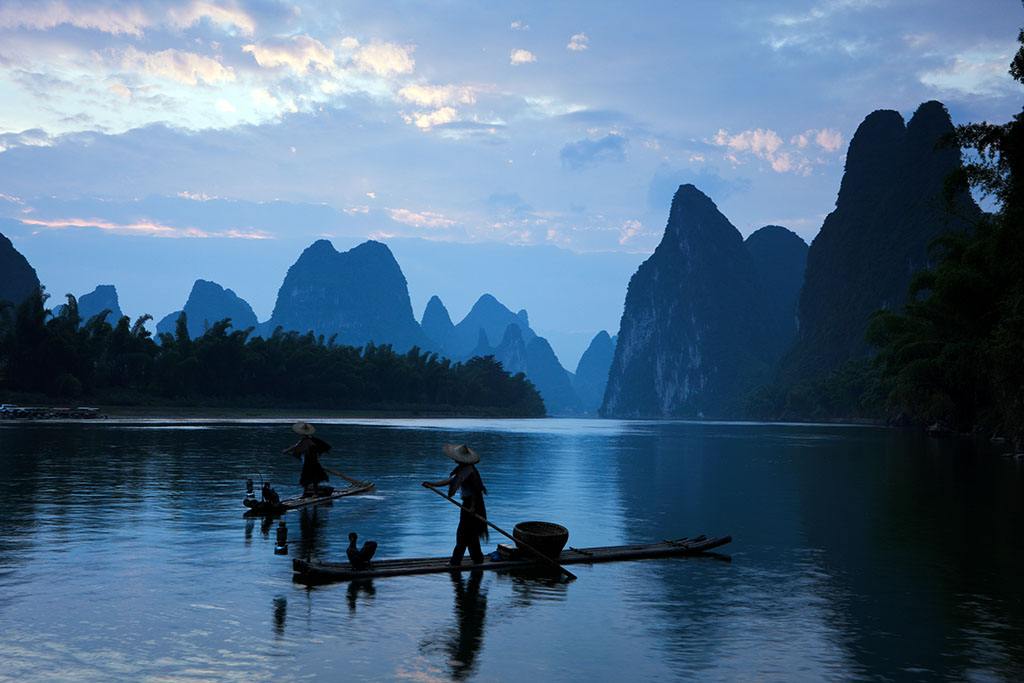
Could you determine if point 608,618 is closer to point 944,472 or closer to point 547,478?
point 547,478

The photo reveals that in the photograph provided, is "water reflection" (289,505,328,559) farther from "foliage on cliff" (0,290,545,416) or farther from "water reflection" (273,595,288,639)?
"foliage on cliff" (0,290,545,416)

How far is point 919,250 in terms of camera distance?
7712 inches

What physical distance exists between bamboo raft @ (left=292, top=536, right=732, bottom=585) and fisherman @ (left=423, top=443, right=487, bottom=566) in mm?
255

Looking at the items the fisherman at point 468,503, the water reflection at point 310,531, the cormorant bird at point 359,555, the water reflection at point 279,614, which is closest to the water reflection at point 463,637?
the fisherman at point 468,503

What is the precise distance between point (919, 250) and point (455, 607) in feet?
670

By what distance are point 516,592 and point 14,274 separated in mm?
202110

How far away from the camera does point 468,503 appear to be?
1566 cm

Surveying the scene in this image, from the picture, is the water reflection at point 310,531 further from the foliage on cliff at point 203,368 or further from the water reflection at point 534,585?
the foliage on cliff at point 203,368

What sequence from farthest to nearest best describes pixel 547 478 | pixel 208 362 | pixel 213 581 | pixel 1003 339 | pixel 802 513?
pixel 208 362, pixel 1003 339, pixel 547 478, pixel 802 513, pixel 213 581

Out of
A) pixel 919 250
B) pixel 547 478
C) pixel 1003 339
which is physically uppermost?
pixel 919 250

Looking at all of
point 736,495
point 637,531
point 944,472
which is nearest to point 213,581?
point 637,531

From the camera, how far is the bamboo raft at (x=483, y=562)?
1410 cm

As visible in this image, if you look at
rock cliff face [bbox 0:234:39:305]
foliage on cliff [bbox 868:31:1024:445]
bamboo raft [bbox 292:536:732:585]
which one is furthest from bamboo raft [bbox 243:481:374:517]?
rock cliff face [bbox 0:234:39:305]

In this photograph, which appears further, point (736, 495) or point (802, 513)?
point (736, 495)
